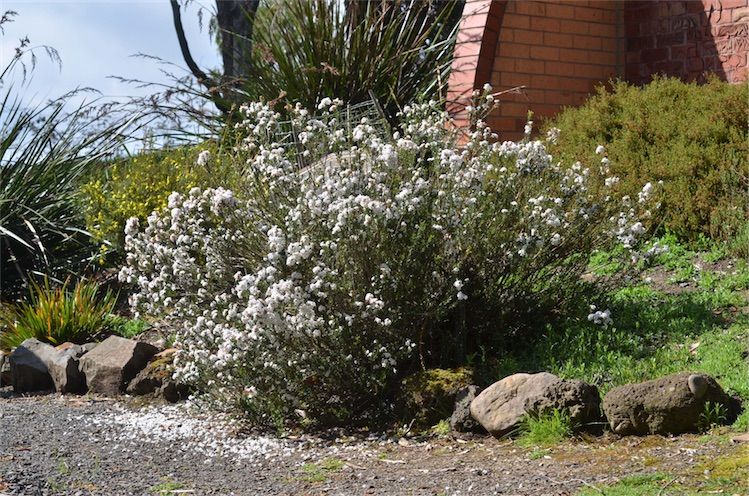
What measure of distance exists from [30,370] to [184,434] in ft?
8.93

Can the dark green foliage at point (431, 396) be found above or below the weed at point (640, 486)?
above

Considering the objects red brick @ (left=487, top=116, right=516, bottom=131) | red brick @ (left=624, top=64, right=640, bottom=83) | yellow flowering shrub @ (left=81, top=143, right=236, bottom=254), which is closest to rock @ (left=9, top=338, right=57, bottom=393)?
yellow flowering shrub @ (left=81, top=143, right=236, bottom=254)

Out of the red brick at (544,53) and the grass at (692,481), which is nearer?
the grass at (692,481)

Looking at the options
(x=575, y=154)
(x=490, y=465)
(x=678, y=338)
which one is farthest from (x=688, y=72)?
(x=490, y=465)

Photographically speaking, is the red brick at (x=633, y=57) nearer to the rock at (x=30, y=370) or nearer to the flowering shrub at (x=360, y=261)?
the flowering shrub at (x=360, y=261)

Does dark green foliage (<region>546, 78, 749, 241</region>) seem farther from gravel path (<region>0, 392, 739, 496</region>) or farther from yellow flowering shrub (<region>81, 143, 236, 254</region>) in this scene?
yellow flowering shrub (<region>81, 143, 236, 254</region>)

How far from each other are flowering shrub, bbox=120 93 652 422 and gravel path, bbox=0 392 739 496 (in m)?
0.43

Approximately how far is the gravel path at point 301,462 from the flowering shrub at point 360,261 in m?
0.43

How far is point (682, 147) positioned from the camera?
8328mm

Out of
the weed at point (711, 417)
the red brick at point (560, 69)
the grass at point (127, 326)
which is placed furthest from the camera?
the red brick at point (560, 69)

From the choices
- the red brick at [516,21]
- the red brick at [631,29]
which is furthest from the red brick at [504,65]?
the red brick at [631,29]

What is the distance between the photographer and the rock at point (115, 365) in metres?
7.81

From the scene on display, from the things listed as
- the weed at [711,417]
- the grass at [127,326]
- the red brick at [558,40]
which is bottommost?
the weed at [711,417]

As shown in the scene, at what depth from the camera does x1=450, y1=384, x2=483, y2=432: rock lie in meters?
5.64
